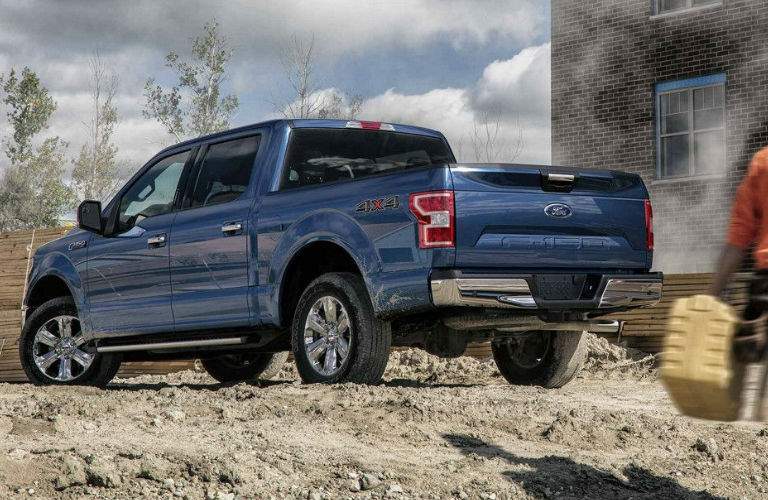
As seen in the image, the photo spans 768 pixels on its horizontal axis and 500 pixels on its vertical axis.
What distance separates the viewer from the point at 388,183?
826cm

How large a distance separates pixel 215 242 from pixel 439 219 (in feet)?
7.62

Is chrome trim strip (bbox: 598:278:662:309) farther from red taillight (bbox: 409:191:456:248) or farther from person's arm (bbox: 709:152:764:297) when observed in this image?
person's arm (bbox: 709:152:764:297)

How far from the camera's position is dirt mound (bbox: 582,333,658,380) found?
12.6 m

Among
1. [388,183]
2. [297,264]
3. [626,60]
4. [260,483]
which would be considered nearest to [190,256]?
[297,264]

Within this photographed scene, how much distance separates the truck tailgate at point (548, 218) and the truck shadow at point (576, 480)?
167 centimetres

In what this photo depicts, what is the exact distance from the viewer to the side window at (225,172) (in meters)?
9.68

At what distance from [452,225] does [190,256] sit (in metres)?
2.68

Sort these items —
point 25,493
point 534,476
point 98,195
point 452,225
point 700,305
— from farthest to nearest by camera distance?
point 98,195
point 452,225
point 534,476
point 25,493
point 700,305

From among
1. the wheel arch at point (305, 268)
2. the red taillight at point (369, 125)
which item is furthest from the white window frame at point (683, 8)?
the wheel arch at point (305, 268)

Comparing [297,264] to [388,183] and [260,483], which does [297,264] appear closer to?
[388,183]

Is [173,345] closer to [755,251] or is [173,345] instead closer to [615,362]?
[615,362]

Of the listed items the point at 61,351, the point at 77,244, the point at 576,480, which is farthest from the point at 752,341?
the point at 61,351

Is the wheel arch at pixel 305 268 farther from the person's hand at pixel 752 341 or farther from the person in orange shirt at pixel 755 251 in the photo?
the person's hand at pixel 752 341

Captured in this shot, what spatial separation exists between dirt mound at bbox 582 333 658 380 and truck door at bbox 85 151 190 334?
15.8ft
